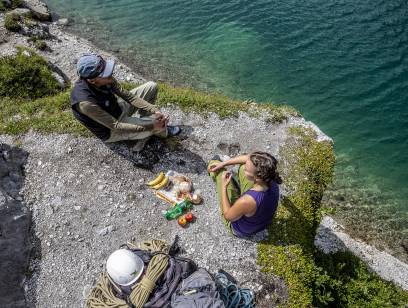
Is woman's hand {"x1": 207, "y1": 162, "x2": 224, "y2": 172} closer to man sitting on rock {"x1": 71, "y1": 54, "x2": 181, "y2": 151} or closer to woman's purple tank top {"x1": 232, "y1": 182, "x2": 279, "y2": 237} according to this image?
woman's purple tank top {"x1": 232, "y1": 182, "x2": 279, "y2": 237}

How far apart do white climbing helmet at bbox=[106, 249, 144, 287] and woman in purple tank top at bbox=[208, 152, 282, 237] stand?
118 inches

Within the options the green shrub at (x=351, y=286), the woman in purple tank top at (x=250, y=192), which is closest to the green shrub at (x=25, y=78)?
the woman in purple tank top at (x=250, y=192)

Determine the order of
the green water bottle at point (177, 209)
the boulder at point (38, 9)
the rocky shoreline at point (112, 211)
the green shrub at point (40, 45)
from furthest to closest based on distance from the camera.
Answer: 1. the boulder at point (38, 9)
2. the green shrub at point (40, 45)
3. the green water bottle at point (177, 209)
4. the rocky shoreline at point (112, 211)

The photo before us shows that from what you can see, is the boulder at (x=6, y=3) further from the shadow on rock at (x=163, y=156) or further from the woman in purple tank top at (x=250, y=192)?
the woman in purple tank top at (x=250, y=192)

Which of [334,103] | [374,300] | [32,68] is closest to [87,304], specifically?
[374,300]

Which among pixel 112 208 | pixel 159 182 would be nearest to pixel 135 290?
pixel 112 208

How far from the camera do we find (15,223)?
1305cm

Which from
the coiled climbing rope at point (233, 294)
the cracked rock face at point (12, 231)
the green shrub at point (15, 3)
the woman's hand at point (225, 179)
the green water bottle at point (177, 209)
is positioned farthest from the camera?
the green shrub at point (15, 3)

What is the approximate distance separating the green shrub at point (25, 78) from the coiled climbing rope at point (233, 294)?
1421 centimetres

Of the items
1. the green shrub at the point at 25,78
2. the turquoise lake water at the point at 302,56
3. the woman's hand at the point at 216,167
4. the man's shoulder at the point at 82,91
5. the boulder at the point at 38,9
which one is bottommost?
the turquoise lake water at the point at 302,56

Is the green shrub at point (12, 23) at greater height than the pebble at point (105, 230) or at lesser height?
greater

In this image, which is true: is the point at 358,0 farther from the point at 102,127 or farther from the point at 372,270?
the point at 102,127

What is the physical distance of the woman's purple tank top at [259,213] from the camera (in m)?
10.7

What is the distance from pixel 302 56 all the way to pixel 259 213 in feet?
69.6
